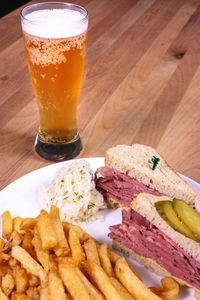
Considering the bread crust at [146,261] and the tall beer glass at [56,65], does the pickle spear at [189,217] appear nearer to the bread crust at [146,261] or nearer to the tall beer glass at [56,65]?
the bread crust at [146,261]

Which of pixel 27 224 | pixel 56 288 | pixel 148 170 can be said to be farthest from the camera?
pixel 148 170

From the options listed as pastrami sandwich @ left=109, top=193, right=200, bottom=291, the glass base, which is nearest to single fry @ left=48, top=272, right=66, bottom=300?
pastrami sandwich @ left=109, top=193, right=200, bottom=291

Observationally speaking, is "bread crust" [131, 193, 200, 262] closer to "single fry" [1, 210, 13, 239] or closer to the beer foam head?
"single fry" [1, 210, 13, 239]

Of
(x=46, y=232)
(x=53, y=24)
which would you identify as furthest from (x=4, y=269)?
(x=53, y=24)

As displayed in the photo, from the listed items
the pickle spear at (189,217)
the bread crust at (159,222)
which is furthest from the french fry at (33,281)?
the pickle spear at (189,217)

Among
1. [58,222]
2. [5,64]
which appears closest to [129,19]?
[5,64]

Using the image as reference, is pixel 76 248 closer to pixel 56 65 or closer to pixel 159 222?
pixel 159 222

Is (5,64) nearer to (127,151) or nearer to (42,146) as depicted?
(42,146)
